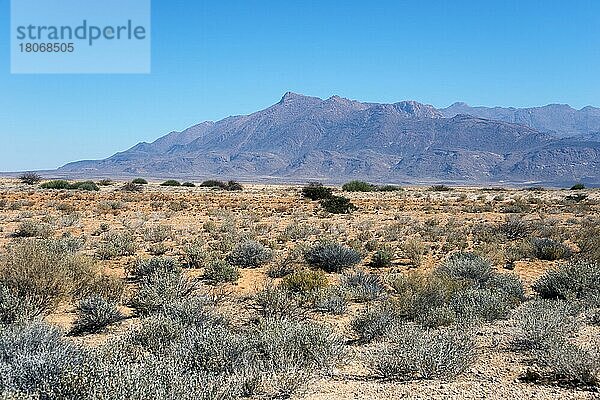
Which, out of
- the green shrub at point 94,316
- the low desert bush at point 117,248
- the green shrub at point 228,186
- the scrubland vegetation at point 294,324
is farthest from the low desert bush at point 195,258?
the green shrub at point 228,186

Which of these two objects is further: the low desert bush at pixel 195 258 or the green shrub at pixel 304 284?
the low desert bush at pixel 195 258

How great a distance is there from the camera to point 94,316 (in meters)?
7.95

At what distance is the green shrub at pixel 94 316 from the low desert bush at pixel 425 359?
4.13 meters

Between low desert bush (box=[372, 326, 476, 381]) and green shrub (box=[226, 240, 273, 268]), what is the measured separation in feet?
24.9

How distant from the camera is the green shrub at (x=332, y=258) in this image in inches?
539

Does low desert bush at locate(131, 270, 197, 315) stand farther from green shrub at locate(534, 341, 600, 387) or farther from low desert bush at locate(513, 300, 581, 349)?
green shrub at locate(534, 341, 600, 387)

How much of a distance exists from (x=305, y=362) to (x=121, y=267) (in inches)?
341

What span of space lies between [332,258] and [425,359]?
304 inches

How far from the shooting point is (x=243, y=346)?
20.3 feet

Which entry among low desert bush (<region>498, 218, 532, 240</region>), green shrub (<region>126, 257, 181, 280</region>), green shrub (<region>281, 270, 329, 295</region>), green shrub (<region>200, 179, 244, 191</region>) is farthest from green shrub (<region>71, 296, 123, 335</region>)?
green shrub (<region>200, 179, 244, 191</region>)

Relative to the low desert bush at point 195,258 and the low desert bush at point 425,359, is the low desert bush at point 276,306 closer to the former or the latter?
the low desert bush at point 425,359

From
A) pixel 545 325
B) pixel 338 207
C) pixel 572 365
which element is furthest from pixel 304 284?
pixel 338 207

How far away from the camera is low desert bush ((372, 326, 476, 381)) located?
19.9ft

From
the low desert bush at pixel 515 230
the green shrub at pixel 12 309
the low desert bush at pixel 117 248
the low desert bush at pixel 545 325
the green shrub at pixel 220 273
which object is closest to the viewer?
the low desert bush at pixel 545 325
